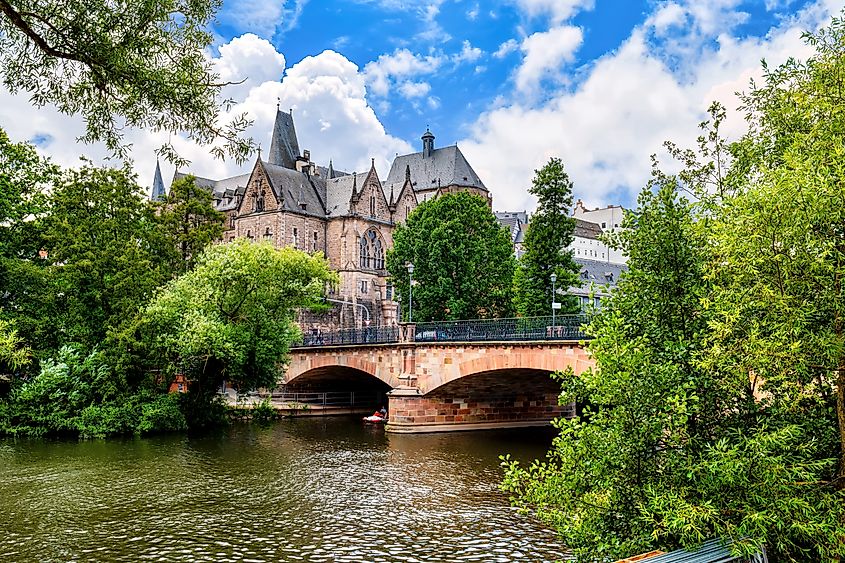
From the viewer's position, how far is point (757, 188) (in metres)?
7.48

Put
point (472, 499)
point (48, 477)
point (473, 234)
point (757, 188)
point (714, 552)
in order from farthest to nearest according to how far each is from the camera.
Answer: point (473, 234) → point (48, 477) → point (472, 499) → point (757, 188) → point (714, 552)

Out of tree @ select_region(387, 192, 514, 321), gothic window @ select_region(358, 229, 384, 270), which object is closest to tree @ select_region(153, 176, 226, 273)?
tree @ select_region(387, 192, 514, 321)

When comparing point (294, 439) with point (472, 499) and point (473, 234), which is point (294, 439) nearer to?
point (472, 499)

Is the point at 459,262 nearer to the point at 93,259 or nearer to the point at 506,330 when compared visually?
the point at 506,330

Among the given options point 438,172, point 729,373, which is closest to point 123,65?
point 729,373

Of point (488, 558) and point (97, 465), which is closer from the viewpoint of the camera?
point (488, 558)

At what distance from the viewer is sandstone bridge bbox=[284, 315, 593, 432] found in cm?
2872

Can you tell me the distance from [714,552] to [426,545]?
339 inches

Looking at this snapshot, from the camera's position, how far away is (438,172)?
95.0 metres

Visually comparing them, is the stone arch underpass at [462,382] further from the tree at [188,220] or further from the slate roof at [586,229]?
the slate roof at [586,229]

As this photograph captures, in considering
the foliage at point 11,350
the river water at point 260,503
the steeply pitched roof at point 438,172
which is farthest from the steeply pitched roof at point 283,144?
the river water at point 260,503

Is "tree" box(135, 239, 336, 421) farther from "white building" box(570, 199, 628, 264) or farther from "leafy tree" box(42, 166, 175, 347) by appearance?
"white building" box(570, 199, 628, 264)

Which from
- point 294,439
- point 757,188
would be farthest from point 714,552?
point 294,439

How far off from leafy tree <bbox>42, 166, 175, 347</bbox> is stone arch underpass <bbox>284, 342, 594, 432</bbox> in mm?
11222
